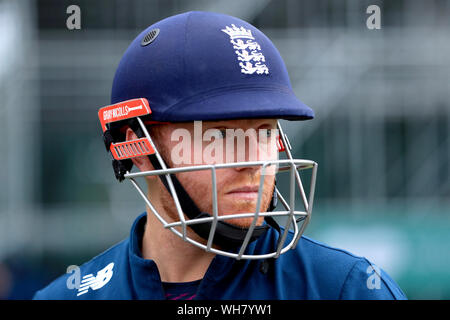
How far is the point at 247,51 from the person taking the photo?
199 cm

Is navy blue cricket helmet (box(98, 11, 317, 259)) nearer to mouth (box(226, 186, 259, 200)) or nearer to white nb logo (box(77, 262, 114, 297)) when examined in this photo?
mouth (box(226, 186, 259, 200))

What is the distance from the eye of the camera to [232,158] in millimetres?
1892

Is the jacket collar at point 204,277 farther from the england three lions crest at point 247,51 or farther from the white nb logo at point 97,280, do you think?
the england three lions crest at point 247,51

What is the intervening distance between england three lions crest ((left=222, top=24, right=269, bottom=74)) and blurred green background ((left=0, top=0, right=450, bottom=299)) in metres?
4.83

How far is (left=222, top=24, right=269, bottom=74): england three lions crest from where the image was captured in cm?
197

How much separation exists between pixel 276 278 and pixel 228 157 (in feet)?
1.31

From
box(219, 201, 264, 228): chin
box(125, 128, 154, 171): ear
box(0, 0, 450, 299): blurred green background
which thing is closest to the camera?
box(219, 201, 264, 228): chin

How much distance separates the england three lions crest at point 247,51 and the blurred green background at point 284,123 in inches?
190

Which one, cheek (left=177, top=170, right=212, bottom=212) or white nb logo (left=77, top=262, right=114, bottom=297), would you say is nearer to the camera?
cheek (left=177, top=170, right=212, bottom=212)

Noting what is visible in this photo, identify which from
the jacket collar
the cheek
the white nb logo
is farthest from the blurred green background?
the cheek

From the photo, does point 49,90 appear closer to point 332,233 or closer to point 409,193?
point 332,233

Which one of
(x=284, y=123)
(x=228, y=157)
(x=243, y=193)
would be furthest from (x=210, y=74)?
(x=284, y=123)

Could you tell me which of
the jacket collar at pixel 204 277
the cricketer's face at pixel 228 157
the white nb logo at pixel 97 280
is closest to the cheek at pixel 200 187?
the cricketer's face at pixel 228 157

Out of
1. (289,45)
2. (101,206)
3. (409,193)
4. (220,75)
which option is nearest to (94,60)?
(101,206)
